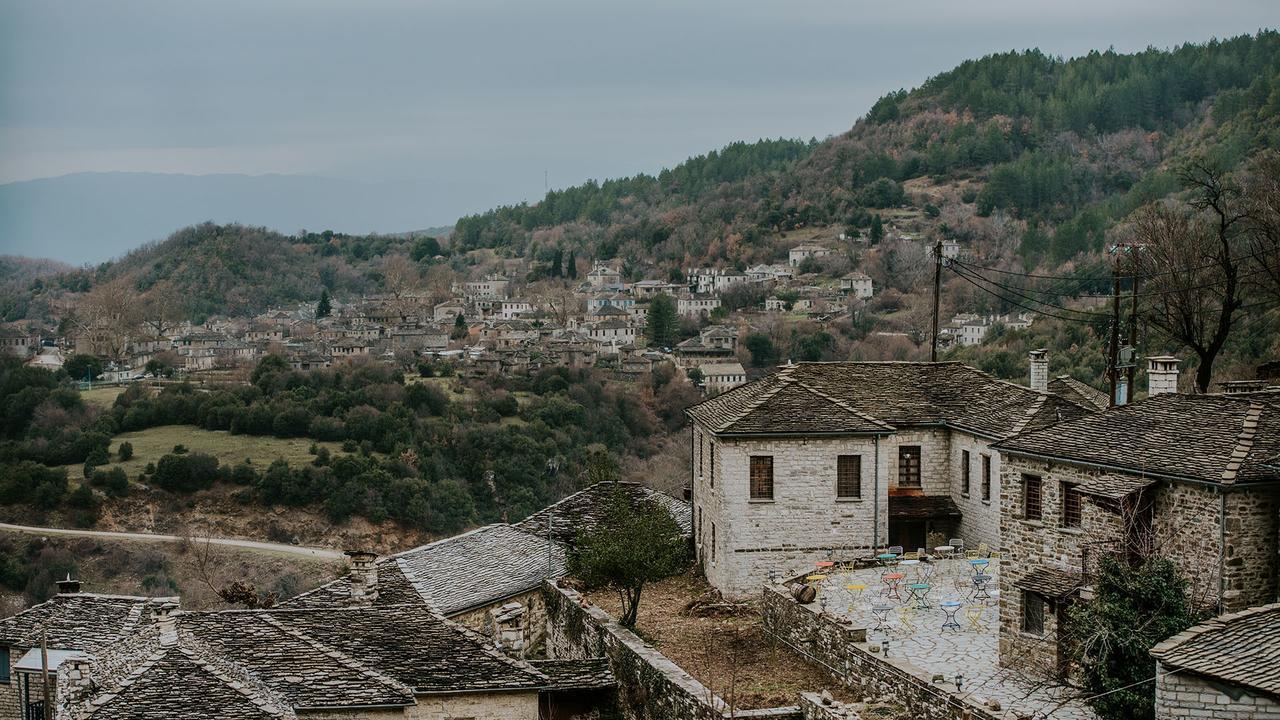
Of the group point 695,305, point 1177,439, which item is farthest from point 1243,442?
point 695,305

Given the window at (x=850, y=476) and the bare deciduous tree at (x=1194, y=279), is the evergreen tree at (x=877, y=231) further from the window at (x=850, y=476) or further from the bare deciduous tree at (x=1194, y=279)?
the window at (x=850, y=476)

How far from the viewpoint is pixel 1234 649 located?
11.1 metres

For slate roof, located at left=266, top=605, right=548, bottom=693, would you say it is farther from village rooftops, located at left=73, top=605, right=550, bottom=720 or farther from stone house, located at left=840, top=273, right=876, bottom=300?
stone house, located at left=840, top=273, right=876, bottom=300

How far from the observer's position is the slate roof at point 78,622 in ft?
54.8

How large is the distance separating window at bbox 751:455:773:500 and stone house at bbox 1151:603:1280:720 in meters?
9.57

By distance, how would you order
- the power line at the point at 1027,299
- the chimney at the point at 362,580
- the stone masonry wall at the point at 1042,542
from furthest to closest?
1. the power line at the point at 1027,299
2. the chimney at the point at 362,580
3. the stone masonry wall at the point at 1042,542

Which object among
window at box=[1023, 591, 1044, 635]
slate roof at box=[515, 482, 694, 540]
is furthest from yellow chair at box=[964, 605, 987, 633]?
slate roof at box=[515, 482, 694, 540]

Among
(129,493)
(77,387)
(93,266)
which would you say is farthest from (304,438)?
(93,266)

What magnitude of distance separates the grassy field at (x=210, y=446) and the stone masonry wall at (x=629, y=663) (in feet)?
181

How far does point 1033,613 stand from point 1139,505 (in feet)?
5.95

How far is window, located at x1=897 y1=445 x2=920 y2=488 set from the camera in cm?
2280

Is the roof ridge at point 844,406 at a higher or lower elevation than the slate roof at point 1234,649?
higher

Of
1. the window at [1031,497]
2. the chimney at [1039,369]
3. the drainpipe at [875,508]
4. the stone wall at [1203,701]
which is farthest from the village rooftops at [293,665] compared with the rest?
the chimney at [1039,369]

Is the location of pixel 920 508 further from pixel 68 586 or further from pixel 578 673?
pixel 68 586
